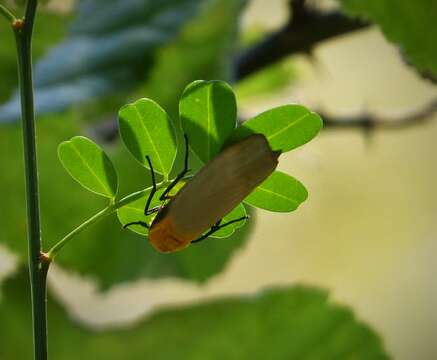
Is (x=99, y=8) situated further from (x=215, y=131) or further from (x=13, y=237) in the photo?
(x=215, y=131)

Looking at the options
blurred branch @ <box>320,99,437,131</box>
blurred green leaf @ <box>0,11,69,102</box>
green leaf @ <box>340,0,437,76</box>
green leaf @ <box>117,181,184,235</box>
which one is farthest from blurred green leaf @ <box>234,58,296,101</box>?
green leaf @ <box>117,181,184,235</box>

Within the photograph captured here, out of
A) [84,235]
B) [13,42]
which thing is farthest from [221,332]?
[13,42]

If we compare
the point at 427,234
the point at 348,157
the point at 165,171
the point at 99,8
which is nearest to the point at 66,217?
the point at 99,8

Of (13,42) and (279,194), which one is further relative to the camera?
(13,42)

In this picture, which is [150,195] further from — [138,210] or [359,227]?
[359,227]

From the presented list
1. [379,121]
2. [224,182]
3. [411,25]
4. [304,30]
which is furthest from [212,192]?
[379,121]

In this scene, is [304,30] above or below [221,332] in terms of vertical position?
above

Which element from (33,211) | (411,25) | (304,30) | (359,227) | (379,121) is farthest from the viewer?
(359,227)

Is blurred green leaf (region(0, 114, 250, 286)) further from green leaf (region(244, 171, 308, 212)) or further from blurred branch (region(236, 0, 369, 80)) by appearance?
green leaf (region(244, 171, 308, 212))

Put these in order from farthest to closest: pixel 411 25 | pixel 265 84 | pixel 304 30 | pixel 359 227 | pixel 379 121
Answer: pixel 359 227, pixel 265 84, pixel 379 121, pixel 304 30, pixel 411 25

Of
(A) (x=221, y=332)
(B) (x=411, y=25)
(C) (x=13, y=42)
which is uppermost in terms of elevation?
Result: (C) (x=13, y=42)
